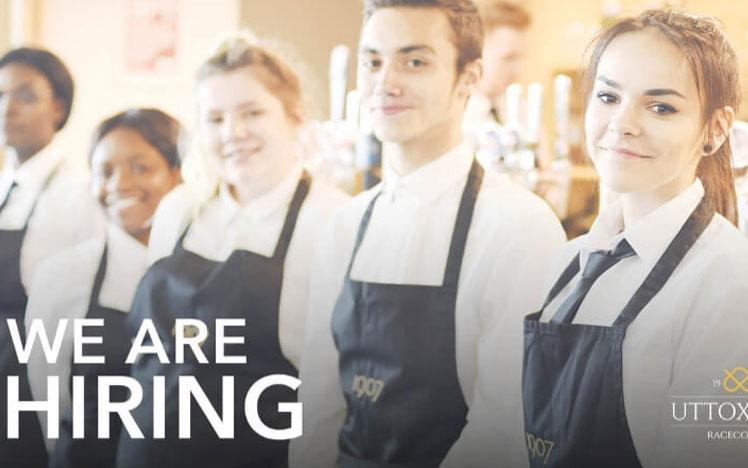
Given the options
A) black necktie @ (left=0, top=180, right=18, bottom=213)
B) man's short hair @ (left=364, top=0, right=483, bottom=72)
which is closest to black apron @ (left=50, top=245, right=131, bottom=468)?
black necktie @ (left=0, top=180, right=18, bottom=213)

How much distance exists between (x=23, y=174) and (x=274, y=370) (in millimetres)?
606

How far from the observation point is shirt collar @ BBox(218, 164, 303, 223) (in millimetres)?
1859

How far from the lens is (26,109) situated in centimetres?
190

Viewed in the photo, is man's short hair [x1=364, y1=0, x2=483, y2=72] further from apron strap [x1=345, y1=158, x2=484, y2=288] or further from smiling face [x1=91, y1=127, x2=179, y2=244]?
smiling face [x1=91, y1=127, x2=179, y2=244]

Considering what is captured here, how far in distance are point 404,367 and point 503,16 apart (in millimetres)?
640

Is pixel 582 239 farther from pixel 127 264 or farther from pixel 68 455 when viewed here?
pixel 68 455

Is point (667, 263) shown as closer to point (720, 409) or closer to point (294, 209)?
point (720, 409)

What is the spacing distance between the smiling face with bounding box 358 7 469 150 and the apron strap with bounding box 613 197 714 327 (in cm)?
42

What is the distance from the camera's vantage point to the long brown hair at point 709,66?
1.61 meters

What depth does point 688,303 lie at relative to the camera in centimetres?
157

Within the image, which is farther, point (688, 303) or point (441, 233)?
point (441, 233)

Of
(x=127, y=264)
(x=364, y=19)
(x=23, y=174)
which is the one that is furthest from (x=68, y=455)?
(x=364, y=19)

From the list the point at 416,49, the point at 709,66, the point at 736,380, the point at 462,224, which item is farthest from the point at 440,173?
the point at 736,380

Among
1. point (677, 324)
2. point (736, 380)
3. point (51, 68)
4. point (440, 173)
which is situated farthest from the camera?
point (51, 68)
